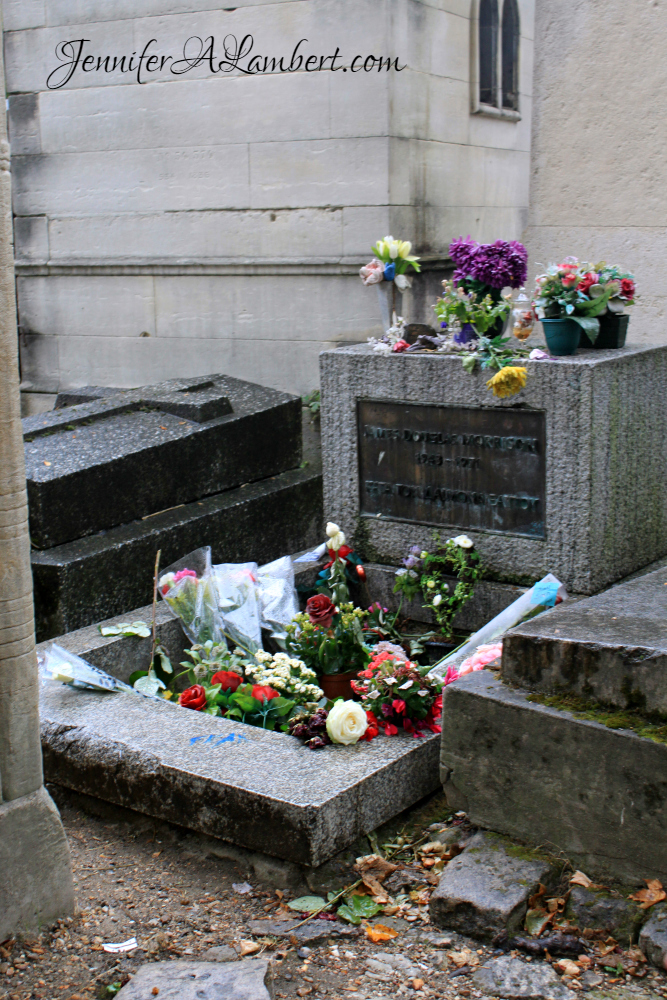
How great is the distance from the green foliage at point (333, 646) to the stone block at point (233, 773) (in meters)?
0.71

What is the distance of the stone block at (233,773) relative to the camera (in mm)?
3164

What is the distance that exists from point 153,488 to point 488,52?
14.1 ft

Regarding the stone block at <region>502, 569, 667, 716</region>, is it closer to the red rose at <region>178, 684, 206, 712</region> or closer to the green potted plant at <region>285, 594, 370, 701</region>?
the green potted plant at <region>285, 594, 370, 701</region>

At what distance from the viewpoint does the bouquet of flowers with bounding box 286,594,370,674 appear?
14.2 feet

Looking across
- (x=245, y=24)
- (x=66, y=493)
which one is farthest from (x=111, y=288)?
(x=66, y=493)

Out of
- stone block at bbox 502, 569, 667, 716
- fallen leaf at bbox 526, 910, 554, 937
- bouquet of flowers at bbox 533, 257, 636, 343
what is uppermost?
bouquet of flowers at bbox 533, 257, 636, 343

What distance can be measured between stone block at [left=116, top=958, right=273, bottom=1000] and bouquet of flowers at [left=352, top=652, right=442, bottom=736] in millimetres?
1113

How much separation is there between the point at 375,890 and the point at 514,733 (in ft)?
2.19

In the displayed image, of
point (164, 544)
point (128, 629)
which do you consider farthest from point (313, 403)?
point (128, 629)

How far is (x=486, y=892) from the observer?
2.96 m

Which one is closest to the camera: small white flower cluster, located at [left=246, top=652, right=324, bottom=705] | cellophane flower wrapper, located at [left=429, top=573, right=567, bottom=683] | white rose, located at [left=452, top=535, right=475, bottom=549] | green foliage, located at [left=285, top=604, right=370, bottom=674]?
small white flower cluster, located at [left=246, top=652, right=324, bottom=705]

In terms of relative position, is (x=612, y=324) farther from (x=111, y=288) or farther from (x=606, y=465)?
(x=111, y=288)

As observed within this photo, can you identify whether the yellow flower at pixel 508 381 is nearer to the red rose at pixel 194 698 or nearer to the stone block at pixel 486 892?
the red rose at pixel 194 698

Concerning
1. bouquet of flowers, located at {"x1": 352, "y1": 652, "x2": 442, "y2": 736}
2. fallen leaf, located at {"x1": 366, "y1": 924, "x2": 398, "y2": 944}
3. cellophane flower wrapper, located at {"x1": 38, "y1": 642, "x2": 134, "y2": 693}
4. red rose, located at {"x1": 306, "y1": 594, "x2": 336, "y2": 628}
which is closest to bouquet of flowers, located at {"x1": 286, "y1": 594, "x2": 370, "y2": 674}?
red rose, located at {"x1": 306, "y1": 594, "x2": 336, "y2": 628}
